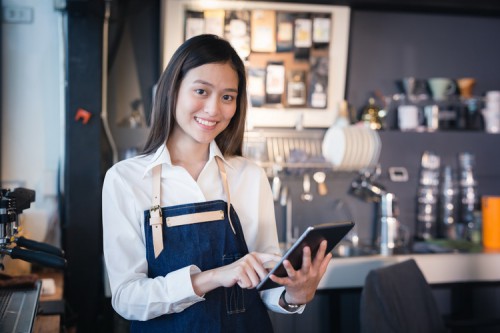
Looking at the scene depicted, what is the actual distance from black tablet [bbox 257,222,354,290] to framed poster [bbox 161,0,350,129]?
82.4 inches

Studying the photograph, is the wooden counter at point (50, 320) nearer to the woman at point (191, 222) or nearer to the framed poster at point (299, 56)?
the woman at point (191, 222)

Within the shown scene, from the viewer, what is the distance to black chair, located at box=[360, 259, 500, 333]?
242 cm

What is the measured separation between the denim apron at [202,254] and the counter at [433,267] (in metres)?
1.59

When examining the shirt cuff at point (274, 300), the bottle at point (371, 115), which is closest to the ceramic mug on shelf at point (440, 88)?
the bottle at point (371, 115)

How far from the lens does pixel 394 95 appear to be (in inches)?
149

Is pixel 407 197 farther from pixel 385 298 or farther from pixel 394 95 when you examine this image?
pixel 385 298

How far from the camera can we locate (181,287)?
1438 mm

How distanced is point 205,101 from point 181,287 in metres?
0.46

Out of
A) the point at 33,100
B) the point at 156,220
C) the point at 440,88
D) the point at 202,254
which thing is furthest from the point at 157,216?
the point at 440,88

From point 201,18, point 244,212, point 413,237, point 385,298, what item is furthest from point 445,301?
point 244,212

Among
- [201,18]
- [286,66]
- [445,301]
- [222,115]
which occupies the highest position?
[201,18]

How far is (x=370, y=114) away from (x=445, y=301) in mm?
1203

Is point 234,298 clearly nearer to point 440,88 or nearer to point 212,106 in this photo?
point 212,106

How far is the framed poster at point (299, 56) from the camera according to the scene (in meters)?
3.48
